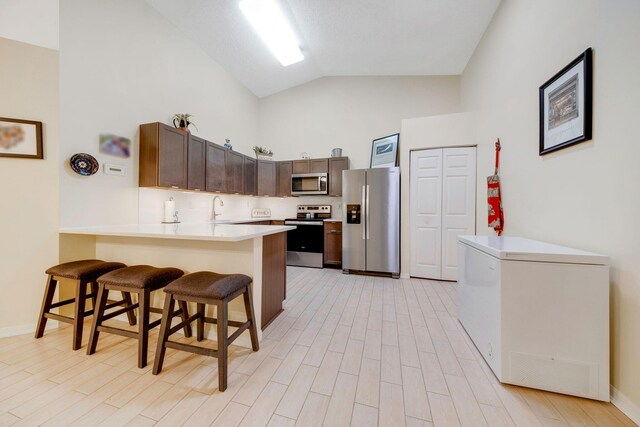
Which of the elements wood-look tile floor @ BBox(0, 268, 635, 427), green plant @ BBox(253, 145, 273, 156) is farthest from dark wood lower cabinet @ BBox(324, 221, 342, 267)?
wood-look tile floor @ BBox(0, 268, 635, 427)

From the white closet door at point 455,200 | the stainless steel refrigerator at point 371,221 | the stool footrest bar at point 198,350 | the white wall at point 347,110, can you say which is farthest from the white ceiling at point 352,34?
the stool footrest bar at point 198,350

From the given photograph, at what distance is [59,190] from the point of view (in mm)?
2080

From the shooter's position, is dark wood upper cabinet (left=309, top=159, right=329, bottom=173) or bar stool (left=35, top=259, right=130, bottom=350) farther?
dark wood upper cabinet (left=309, top=159, right=329, bottom=173)

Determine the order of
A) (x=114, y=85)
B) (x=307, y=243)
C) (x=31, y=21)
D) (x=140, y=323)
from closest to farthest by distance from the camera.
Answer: (x=140, y=323) → (x=31, y=21) → (x=114, y=85) → (x=307, y=243)

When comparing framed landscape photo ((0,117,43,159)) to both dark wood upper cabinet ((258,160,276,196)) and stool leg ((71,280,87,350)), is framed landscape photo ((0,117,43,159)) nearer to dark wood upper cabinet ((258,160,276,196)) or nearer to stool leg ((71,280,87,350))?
stool leg ((71,280,87,350))

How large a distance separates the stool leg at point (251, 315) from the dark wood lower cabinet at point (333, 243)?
8.47 ft

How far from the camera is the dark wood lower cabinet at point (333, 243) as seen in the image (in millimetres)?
4230

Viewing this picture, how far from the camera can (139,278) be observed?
1.59 meters

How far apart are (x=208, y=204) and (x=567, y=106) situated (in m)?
4.32

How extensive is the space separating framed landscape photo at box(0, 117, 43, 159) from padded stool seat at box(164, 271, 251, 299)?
6.10 ft

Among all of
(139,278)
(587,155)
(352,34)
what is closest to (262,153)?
(352,34)

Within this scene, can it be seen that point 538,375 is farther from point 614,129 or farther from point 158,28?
point 158,28

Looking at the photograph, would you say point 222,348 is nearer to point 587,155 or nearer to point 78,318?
point 78,318

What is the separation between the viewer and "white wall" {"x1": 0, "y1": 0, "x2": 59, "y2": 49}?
6.41ft
